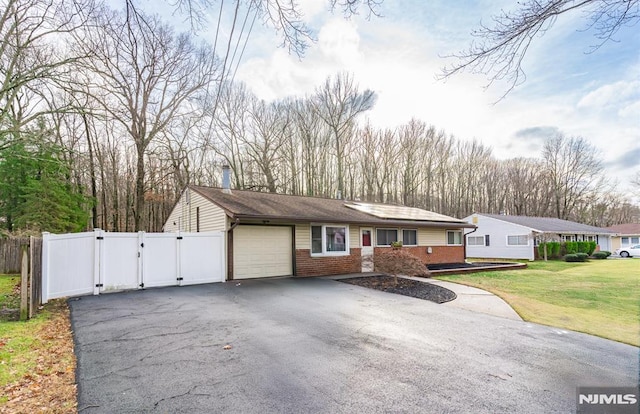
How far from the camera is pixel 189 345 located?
494 centimetres

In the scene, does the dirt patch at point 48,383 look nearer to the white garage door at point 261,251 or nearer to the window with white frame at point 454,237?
the white garage door at point 261,251

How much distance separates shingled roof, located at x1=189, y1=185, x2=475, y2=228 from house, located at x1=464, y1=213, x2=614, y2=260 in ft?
42.2

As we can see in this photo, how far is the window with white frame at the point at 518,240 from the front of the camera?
26.6 m

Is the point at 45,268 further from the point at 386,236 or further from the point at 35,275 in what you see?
the point at 386,236

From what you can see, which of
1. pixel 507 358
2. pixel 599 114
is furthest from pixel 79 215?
pixel 599 114

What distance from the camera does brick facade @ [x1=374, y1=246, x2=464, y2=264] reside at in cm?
1730

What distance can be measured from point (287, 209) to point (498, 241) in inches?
880

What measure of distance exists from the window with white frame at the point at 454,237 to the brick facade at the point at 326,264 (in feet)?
24.5

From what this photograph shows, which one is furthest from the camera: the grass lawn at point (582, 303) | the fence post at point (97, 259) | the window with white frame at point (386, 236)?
the window with white frame at point (386, 236)

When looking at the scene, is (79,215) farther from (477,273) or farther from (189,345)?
(477,273)

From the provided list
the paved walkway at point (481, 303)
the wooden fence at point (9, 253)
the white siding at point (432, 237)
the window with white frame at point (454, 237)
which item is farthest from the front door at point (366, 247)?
the wooden fence at point (9, 253)

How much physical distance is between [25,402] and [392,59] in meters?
6.82

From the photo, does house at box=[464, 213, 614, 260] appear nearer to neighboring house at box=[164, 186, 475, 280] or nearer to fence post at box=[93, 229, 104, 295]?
neighboring house at box=[164, 186, 475, 280]

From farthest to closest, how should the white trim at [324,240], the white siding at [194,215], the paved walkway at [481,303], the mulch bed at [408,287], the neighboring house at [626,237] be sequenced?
the neighboring house at [626,237]
the white trim at [324,240]
the white siding at [194,215]
the mulch bed at [408,287]
the paved walkway at [481,303]
